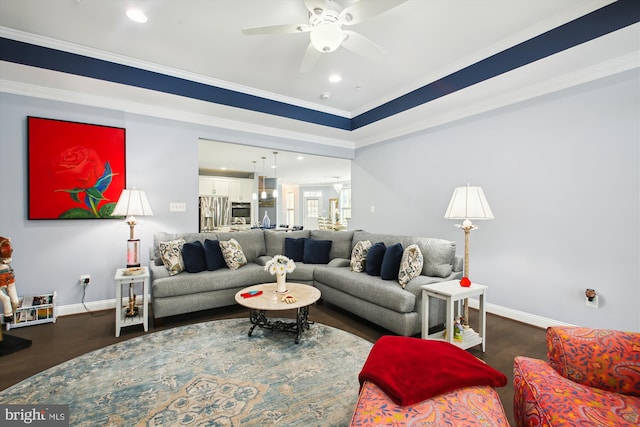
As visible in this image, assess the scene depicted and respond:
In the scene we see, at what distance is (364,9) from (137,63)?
2725 mm

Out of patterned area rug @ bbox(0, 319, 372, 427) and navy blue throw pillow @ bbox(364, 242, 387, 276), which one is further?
navy blue throw pillow @ bbox(364, 242, 387, 276)

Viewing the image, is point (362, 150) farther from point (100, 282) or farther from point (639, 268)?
point (100, 282)

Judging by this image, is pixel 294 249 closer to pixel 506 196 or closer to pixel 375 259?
pixel 375 259

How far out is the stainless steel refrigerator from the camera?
28.9ft

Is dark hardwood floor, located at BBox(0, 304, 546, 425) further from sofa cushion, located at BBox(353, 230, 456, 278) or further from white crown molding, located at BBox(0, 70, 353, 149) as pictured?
white crown molding, located at BBox(0, 70, 353, 149)

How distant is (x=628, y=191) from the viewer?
2.62m

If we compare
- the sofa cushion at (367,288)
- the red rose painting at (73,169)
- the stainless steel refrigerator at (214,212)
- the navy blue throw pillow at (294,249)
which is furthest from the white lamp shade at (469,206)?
the stainless steel refrigerator at (214,212)

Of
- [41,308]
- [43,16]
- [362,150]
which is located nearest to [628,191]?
[362,150]

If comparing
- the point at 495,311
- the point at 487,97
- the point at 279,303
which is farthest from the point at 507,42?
the point at 279,303

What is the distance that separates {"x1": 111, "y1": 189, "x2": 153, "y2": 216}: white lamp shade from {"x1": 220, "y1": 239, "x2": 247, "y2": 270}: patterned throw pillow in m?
0.97

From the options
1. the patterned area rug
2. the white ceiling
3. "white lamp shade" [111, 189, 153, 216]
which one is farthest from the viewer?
"white lamp shade" [111, 189, 153, 216]

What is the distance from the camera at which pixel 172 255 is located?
3332 millimetres

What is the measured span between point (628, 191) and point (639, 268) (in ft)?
2.26

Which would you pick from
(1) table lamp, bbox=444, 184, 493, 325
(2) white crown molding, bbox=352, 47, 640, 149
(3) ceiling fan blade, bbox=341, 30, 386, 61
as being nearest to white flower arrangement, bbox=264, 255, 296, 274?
(1) table lamp, bbox=444, 184, 493, 325
